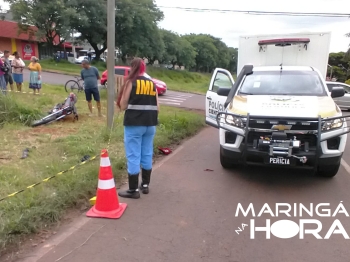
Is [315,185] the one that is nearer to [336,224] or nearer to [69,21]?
[336,224]

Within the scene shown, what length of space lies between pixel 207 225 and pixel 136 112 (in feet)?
5.44

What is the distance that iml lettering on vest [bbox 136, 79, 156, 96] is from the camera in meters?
4.68

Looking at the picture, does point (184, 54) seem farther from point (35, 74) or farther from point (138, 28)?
point (35, 74)

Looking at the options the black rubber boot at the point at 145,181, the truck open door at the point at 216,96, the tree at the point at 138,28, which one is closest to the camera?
the black rubber boot at the point at 145,181

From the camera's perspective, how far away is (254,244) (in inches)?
146

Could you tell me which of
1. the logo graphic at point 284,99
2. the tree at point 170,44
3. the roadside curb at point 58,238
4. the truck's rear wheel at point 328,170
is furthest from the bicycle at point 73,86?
the tree at point 170,44

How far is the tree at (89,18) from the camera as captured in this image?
117 ft

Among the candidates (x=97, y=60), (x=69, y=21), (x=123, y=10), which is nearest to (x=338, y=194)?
(x=69, y=21)

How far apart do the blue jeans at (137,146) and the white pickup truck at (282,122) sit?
1.21 metres

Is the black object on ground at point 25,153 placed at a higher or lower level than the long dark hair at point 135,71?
lower

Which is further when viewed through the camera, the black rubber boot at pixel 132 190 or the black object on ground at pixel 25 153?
the black object on ground at pixel 25 153

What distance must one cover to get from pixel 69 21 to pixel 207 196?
33.5m

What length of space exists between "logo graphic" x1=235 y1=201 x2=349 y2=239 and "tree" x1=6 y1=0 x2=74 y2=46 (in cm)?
3351

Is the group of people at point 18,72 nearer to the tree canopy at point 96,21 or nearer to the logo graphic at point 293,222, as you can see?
the logo graphic at point 293,222
